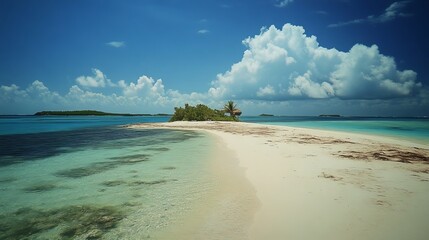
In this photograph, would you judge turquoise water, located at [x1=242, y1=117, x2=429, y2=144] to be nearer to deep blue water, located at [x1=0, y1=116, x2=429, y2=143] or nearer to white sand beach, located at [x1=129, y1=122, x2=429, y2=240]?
deep blue water, located at [x1=0, y1=116, x2=429, y2=143]

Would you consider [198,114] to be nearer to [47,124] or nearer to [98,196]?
[47,124]

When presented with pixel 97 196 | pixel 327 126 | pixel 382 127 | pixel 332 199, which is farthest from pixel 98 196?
pixel 382 127

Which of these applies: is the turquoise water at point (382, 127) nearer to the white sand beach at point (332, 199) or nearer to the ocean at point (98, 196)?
the white sand beach at point (332, 199)

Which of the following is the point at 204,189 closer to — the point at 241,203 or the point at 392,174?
the point at 241,203

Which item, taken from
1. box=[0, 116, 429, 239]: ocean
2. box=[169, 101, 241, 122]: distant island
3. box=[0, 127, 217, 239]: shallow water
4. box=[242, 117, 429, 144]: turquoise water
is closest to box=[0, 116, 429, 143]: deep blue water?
box=[242, 117, 429, 144]: turquoise water

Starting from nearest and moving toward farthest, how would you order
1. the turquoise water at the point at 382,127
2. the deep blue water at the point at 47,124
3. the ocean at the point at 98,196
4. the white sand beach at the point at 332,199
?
the white sand beach at the point at 332,199 < the ocean at the point at 98,196 < the turquoise water at the point at 382,127 < the deep blue water at the point at 47,124

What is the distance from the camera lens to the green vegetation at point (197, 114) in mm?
50406

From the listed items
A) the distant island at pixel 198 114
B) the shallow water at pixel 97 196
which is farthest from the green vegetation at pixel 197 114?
the shallow water at pixel 97 196

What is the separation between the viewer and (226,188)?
614 cm

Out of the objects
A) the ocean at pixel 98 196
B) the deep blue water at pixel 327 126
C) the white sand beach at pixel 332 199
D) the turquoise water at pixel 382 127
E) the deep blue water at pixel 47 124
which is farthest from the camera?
the deep blue water at pixel 47 124

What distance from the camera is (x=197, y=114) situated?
166 ft

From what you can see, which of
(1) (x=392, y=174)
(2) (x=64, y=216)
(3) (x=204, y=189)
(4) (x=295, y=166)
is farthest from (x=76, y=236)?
(1) (x=392, y=174)

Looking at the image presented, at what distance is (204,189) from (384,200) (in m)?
3.89

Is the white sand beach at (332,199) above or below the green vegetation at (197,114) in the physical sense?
below
